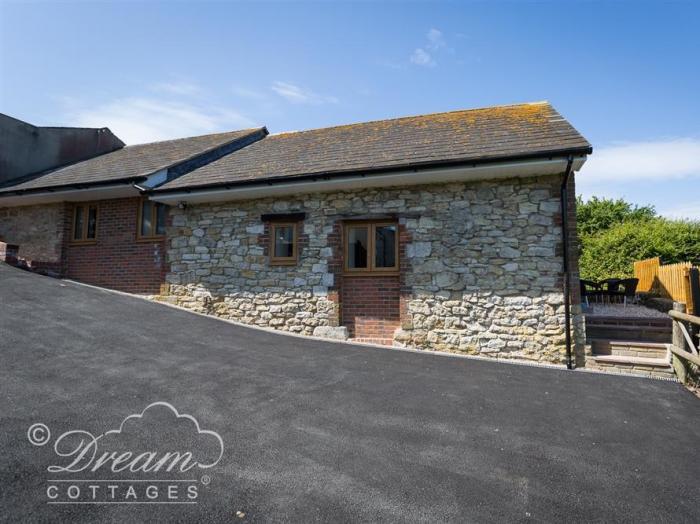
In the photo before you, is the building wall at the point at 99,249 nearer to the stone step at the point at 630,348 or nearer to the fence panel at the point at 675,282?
the stone step at the point at 630,348

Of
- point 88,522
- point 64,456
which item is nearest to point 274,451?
point 88,522

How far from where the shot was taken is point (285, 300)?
28.4ft

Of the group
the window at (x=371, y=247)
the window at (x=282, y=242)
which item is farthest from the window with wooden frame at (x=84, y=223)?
the window at (x=371, y=247)

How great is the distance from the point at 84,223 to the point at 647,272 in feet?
57.1

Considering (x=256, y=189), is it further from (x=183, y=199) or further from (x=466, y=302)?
(x=466, y=302)

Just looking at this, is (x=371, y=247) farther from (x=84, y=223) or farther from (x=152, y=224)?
(x=84, y=223)

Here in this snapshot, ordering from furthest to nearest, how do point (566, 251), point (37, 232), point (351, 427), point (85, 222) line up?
1. point (37, 232)
2. point (85, 222)
3. point (566, 251)
4. point (351, 427)

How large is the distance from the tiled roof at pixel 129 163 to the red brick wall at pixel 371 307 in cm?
597

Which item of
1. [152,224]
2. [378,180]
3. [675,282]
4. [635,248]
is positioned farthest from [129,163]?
[635,248]

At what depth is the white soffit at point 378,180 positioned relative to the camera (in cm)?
705

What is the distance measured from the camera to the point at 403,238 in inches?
316

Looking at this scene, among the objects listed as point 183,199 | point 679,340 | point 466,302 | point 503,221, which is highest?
point 183,199

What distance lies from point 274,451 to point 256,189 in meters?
6.38

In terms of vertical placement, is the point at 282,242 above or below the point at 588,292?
above
